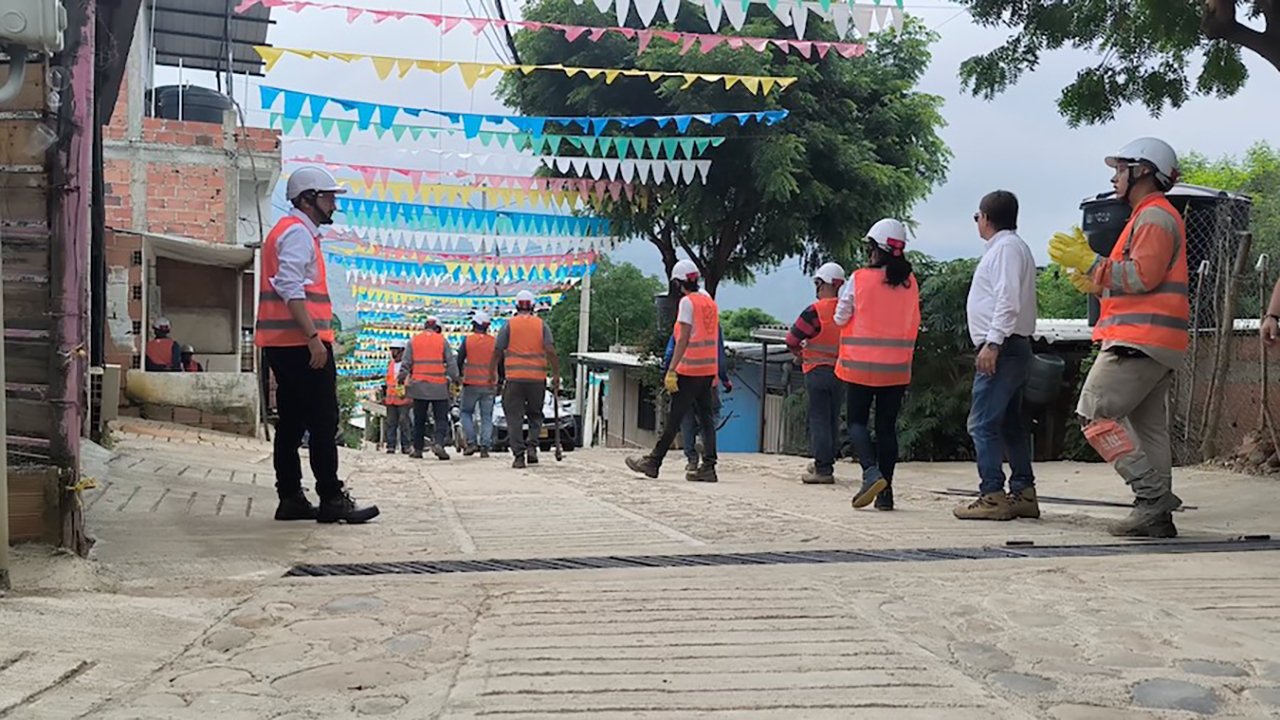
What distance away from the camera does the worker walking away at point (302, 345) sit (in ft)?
17.6

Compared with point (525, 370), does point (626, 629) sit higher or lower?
lower

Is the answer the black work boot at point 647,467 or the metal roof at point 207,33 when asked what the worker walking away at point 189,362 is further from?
the black work boot at point 647,467

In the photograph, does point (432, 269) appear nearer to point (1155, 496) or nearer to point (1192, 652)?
point (1155, 496)

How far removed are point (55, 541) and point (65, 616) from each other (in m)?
0.81

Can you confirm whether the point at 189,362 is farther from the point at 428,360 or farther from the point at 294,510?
the point at 294,510

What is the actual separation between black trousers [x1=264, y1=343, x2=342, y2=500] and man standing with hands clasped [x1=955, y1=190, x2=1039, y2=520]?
324cm

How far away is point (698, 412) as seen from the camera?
9453 millimetres

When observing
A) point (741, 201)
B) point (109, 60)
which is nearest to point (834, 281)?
point (109, 60)

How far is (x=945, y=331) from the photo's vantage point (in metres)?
12.8

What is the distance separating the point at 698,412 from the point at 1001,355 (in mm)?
3827

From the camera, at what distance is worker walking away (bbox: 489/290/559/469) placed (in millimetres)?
11414

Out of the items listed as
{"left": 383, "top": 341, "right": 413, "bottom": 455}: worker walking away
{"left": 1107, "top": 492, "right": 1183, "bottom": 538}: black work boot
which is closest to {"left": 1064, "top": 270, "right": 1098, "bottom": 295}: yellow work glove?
{"left": 1107, "top": 492, "right": 1183, "bottom": 538}: black work boot

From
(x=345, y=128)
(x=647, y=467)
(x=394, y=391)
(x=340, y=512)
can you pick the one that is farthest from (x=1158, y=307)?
(x=394, y=391)

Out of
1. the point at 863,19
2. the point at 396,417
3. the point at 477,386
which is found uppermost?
the point at 863,19
